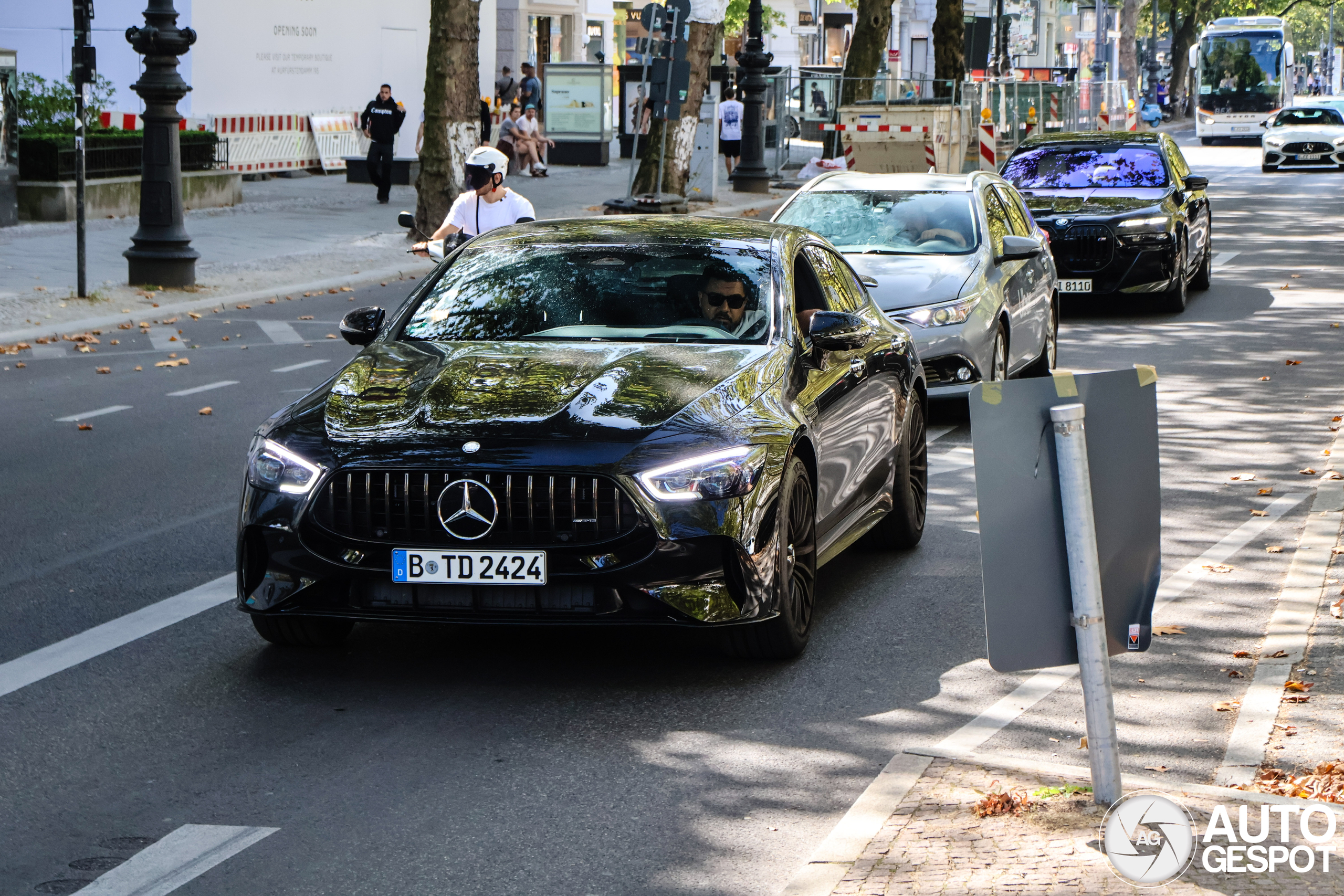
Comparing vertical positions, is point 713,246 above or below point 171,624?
above

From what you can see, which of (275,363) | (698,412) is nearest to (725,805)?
(698,412)

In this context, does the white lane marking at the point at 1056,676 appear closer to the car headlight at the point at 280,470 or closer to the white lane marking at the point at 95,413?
the car headlight at the point at 280,470

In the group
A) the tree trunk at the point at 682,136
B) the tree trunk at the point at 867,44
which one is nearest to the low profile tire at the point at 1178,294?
the tree trunk at the point at 682,136

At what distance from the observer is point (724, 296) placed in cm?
724

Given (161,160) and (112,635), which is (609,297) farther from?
(161,160)

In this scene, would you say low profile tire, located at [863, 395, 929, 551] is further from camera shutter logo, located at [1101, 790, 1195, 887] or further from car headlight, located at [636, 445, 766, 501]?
camera shutter logo, located at [1101, 790, 1195, 887]

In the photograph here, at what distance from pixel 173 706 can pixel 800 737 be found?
1.98 meters

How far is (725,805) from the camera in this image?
5.07 metres

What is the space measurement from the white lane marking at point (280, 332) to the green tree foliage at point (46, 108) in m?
9.41

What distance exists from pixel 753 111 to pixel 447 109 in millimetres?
12552

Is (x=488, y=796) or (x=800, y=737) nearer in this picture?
(x=488, y=796)

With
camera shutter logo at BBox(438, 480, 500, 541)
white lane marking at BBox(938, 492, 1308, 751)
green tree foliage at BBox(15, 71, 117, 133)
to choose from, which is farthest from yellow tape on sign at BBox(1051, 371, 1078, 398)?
green tree foliage at BBox(15, 71, 117, 133)

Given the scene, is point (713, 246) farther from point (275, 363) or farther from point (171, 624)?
point (275, 363)

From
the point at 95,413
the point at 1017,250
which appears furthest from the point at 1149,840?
the point at 95,413
